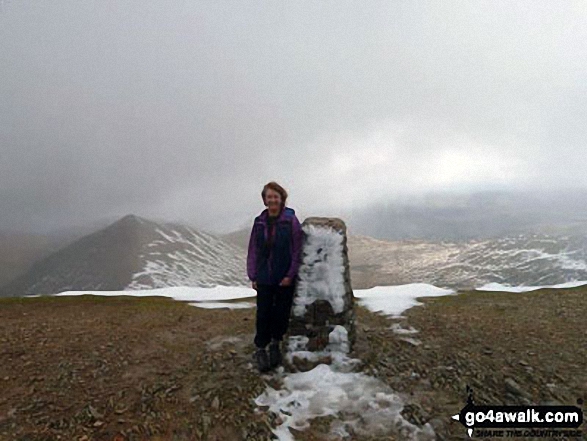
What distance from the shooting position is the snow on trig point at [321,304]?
11.0 meters

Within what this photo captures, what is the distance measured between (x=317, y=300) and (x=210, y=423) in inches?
159

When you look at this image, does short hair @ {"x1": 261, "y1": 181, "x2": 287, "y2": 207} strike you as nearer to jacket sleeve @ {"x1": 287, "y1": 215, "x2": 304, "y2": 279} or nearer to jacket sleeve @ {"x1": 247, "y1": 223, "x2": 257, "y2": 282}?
jacket sleeve @ {"x1": 287, "y1": 215, "x2": 304, "y2": 279}

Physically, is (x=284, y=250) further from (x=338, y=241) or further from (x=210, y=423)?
(x=210, y=423)

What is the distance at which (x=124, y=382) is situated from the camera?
35.2 ft

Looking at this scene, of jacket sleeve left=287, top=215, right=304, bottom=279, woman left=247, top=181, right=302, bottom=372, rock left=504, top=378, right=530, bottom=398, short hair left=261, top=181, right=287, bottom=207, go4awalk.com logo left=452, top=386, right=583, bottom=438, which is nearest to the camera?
go4awalk.com logo left=452, top=386, right=583, bottom=438

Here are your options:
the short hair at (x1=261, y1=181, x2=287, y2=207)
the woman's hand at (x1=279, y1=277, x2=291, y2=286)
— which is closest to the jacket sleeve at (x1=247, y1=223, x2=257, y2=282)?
the woman's hand at (x1=279, y1=277, x2=291, y2=286)

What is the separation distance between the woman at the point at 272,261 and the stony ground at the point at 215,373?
971 mm

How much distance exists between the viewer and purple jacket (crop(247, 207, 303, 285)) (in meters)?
10.6

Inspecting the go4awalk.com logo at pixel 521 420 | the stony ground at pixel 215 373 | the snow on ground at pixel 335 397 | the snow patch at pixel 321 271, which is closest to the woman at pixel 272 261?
the snow patch at pixel 321 271

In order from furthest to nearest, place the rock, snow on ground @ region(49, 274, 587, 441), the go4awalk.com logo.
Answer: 1. the rock
2. snow on ground @ region(49, 274, 587, 441)
3. the go4awalk.com logo

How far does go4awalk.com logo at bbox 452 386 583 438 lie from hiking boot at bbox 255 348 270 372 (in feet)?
14.6

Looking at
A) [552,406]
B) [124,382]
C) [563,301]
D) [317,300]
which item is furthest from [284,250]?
[563,301]

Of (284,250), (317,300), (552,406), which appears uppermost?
(284,250)

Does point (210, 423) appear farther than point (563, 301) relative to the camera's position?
No
